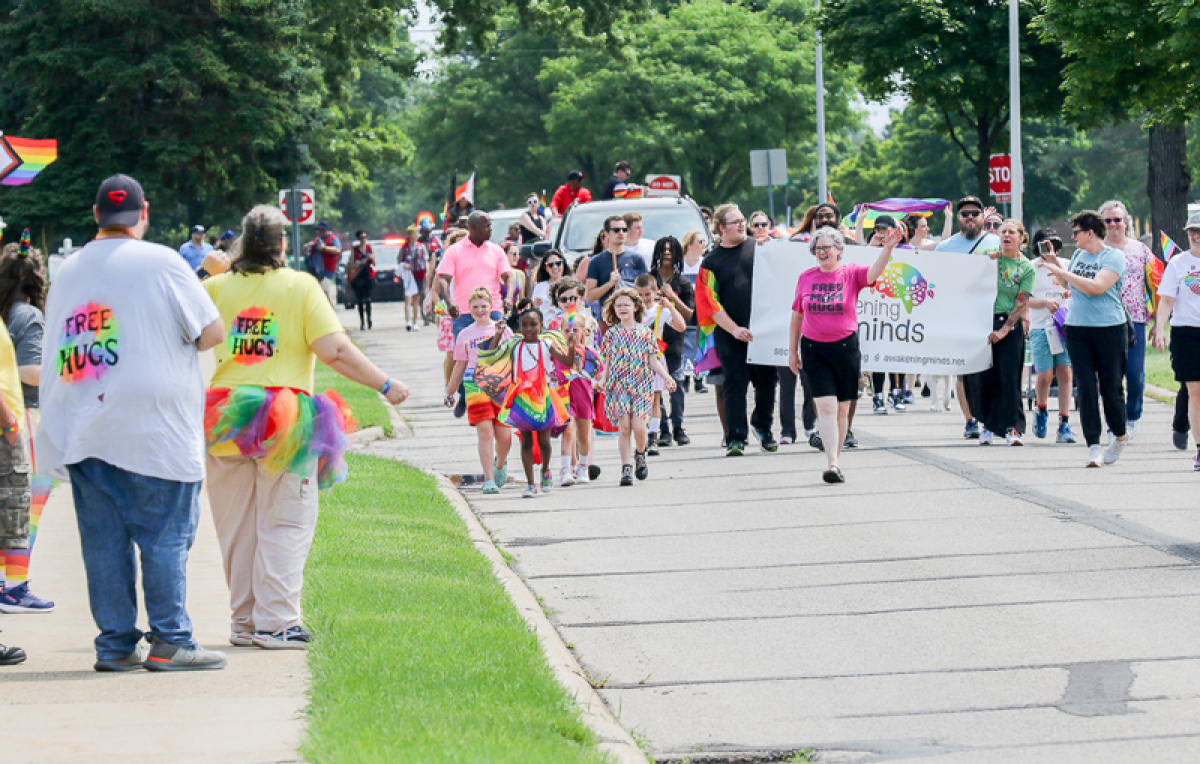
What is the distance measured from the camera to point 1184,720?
19.7 ft

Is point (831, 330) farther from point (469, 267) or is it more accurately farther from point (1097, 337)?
point (469, 267)

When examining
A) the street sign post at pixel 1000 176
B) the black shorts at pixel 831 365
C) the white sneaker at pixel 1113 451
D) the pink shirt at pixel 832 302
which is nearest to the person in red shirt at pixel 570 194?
the pink shirt at pixel 832 302

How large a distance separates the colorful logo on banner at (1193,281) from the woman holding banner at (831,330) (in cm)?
202

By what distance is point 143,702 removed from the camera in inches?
244

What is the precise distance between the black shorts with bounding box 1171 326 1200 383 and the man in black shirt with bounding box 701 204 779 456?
141 inches

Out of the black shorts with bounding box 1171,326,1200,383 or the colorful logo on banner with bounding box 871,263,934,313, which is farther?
the colorful logo on banner with bounding box 871,263,934,313

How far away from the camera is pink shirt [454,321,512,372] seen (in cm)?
1282

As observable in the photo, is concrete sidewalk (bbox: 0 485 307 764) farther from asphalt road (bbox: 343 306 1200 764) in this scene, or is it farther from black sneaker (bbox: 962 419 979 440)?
black sneaker (bbox: 962 419 979 440)

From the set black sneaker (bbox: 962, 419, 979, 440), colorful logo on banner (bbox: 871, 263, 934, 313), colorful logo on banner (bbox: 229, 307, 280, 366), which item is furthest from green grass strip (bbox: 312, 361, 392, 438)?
colorful logo on banner (bbox: 229, 307, 280, 366)

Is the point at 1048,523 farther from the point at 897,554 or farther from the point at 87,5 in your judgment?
the point at 87,5

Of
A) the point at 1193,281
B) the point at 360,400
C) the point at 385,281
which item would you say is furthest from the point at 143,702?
the point at 385,281

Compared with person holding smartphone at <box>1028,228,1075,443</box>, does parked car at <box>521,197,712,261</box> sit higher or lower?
higher

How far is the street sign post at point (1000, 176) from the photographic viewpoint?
34.3m

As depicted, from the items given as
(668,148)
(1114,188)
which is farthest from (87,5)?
(1114,188)
